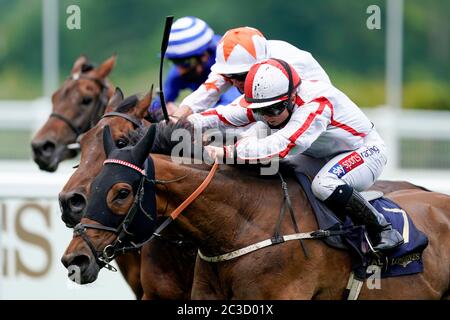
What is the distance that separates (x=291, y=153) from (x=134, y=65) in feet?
64.0

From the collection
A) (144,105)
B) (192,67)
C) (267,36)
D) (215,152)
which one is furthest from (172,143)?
(267,36)

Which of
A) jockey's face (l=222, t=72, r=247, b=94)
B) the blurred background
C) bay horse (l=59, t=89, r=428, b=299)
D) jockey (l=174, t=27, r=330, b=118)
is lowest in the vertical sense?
the blurred background

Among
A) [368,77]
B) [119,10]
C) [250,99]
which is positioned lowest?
[368,77]

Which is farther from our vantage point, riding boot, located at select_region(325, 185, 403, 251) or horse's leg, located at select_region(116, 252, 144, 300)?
horse's leg, located at select_region(116, 252, 144, 300)

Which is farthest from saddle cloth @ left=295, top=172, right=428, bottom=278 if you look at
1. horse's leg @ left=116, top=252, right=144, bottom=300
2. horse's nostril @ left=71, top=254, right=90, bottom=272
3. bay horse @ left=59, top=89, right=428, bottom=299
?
horse's leg @ left=116, top=252, right=144, bottom=300

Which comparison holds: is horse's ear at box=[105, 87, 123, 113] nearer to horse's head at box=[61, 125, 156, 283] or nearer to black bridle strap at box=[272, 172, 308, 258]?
horse's head at box=[61, 125, 156, 283]

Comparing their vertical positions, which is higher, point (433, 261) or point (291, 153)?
point (291, 153)

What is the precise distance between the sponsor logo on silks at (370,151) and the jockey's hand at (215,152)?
2.82 ft

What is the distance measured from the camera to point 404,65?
92.3ft

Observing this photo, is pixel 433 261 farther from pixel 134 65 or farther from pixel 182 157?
pixel 134 65

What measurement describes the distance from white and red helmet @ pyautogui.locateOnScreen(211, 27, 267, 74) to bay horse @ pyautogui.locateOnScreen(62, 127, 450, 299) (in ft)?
2.00

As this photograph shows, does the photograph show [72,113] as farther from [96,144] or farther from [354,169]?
[354,169]

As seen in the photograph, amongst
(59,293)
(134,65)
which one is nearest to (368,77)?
(134,65)

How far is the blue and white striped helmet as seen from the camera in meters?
7.63
